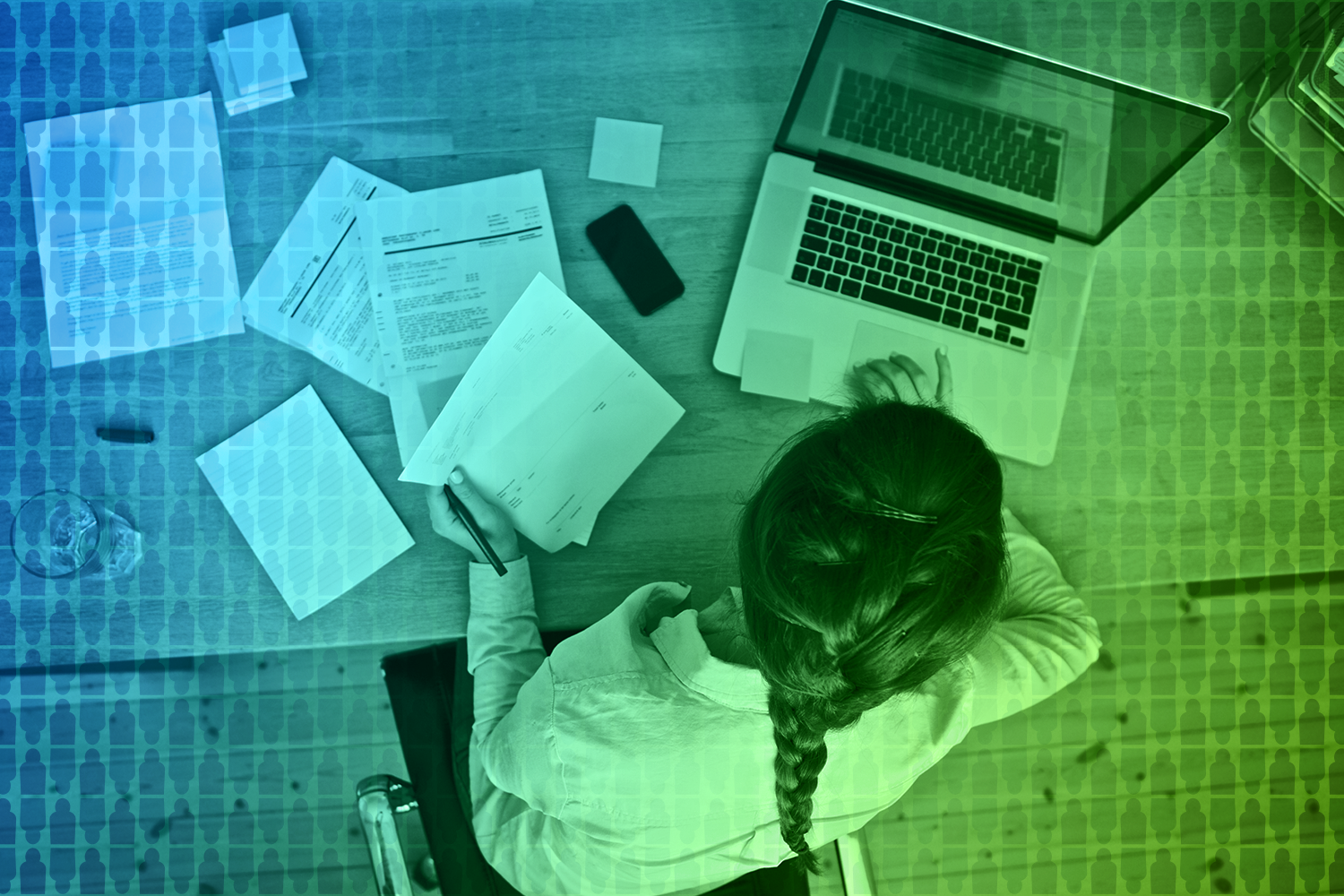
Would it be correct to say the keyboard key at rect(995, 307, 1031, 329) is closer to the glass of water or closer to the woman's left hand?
the woman's left hand

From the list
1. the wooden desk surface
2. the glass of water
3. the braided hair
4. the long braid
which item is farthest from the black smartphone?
the glass of water

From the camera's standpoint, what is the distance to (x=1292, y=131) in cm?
95

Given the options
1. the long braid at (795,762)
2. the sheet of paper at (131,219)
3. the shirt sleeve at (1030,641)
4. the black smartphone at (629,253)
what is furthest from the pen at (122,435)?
the shirt sleeve at (1030,641)

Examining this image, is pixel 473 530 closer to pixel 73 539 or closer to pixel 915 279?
pixel 73 539

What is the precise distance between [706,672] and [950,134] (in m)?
0.65

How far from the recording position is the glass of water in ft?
2.97

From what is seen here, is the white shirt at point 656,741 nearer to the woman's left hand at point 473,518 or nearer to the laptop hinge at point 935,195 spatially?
the woman's left hand at point 473,518

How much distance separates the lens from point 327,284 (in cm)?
93

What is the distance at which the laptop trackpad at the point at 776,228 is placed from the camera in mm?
933

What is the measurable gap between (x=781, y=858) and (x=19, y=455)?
1.00m

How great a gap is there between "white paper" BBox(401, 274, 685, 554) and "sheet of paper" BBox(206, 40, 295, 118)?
0.40m

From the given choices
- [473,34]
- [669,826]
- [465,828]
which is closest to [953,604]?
[669,826]

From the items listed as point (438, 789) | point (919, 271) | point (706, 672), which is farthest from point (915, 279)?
point (438, 789)

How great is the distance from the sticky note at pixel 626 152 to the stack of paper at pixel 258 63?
376 millimetres
